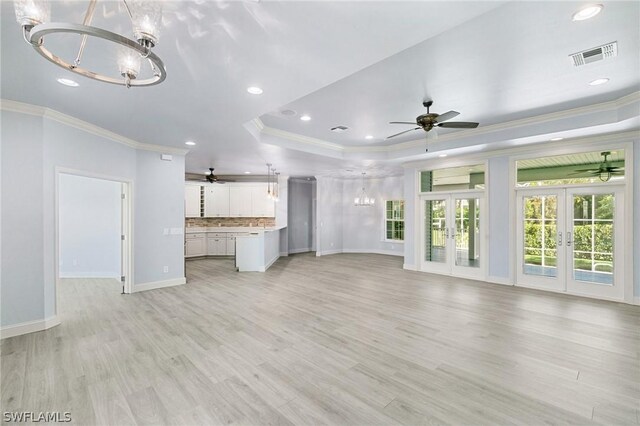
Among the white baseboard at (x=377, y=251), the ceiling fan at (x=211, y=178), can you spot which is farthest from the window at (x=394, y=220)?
the ceiling fan at (x=211, y=178)

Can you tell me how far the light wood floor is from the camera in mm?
2127

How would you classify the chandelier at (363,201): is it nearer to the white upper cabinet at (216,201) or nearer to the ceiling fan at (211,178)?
the white upper cabinet at (216,201)

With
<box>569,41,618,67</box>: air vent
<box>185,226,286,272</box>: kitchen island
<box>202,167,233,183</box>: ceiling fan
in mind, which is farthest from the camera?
<box>202,167,233,183</box>: ceiling fan

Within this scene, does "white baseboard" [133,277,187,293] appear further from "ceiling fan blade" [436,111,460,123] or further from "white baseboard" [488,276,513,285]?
"white baseboard" [488,276,513,285]

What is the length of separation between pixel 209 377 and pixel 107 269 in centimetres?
556

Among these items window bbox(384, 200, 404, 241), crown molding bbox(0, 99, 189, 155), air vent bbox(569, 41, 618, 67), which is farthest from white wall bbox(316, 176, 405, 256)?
air vent bbox(569, 41, 618, 67)

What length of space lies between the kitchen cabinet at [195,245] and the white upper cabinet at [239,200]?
1292 mm

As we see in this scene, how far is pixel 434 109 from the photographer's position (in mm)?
4242

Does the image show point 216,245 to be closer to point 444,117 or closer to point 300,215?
point 300,215

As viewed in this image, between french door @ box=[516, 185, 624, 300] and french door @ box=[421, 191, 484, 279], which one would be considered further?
french door @ box=[421, 191, 484, 279]

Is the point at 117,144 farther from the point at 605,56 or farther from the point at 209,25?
the point at 605,56

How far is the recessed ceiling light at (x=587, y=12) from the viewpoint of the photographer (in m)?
2.15

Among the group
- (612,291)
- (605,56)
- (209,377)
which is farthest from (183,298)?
(612,291)

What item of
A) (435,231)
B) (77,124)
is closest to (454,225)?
(435,231)
